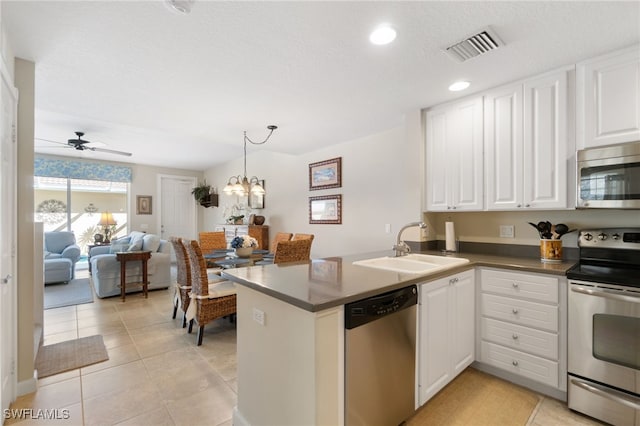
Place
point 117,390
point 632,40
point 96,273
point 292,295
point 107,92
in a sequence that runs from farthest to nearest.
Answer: point 96,273
point 107,92
point 117,390
point 632,40
point 292,295

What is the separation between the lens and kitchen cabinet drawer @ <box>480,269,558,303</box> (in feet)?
6.60

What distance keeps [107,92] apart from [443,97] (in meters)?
3.03

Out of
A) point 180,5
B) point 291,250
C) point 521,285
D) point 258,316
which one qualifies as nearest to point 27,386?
point 258,316

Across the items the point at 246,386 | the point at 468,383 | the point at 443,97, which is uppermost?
the point at 443,97

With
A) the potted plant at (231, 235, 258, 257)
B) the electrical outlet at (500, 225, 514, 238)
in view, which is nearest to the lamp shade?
the potted plant at (231, 235, 258, 257)

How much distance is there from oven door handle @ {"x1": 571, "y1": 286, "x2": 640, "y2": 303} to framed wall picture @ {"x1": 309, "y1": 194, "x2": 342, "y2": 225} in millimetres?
2881

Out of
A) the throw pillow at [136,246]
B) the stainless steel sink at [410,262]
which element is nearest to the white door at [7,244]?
the stainless steel sink at [410,262]

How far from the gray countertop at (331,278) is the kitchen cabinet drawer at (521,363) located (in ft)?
2.07

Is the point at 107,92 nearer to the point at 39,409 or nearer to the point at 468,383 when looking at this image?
the point at 39,409

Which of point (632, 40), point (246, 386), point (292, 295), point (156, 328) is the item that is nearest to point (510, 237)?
point (632, 40)

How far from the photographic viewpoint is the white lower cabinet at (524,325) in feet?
6.53

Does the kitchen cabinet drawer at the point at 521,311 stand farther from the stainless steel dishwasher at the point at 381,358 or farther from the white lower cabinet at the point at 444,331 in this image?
the stainless steel dishwasher at the point at 381,358

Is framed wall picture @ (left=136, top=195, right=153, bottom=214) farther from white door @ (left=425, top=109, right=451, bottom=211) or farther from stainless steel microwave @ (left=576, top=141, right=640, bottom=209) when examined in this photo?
stainless steel microwave @ (left=576, top=141, right=640, bottom=209)

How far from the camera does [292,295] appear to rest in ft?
4.35
